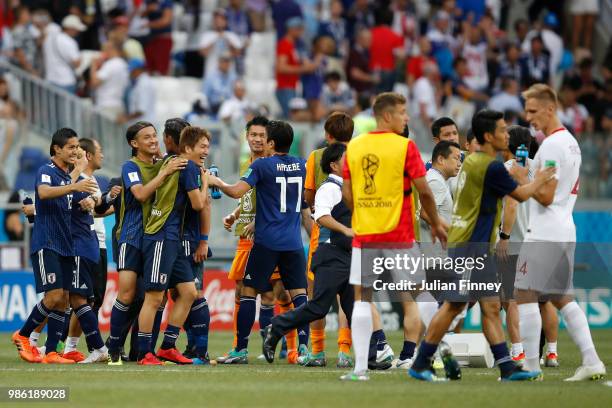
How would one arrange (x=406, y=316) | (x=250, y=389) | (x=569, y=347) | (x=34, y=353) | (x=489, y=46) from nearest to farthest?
(x=250, y=389)
(x=406, y=316)
(x=34, y=353)
(x=569, y=347)
(x=489, y=46)

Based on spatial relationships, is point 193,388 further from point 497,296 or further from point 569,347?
point 569,347

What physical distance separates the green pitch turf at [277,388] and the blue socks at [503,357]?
0.16 meters

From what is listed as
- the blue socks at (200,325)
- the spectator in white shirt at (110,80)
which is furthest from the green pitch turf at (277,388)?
the spectator in white shirt at (110,80)

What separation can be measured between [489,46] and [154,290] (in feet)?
54.0

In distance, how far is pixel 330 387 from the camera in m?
10.9

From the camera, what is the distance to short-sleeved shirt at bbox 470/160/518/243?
11156mm

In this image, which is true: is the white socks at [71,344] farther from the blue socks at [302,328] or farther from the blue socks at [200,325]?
the blue socks at [302,328]

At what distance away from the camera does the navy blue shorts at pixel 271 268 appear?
14.0 m

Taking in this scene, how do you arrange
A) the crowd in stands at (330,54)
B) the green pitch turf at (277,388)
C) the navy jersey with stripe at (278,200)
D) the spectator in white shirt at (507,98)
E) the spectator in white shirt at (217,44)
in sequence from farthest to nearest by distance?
the spectator in white shirt at (507,98) → the spectator in white shirt at (217,44) → the crowd in stands at (330,54) → the navy jersey with stripe at (278,200) → the green pitch turf at (277,388)

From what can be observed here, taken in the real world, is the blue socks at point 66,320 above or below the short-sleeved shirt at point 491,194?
below

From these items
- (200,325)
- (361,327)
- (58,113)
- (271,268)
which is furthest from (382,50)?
(361,327)

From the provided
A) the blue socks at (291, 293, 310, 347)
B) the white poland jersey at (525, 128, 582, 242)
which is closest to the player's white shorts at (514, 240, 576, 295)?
the white poland jersey at (525, 128, 582, 242)

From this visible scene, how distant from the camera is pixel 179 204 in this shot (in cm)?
1346

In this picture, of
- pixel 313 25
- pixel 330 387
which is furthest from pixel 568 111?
pixel 330 387
